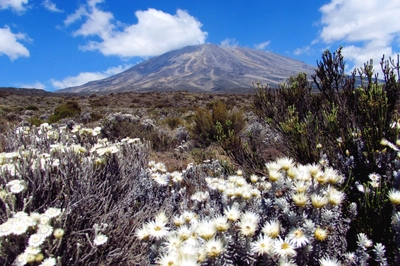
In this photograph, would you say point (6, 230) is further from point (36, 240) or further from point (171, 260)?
point (171, 260)

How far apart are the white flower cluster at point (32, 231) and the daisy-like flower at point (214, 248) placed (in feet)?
2.78

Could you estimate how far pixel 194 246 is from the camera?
1402 millimetres

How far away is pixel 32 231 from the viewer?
1595 mm

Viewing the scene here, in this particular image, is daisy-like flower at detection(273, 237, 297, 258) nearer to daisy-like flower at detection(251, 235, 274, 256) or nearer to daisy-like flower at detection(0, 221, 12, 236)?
daisy-like flower at detection(251, 235, 274, 256)

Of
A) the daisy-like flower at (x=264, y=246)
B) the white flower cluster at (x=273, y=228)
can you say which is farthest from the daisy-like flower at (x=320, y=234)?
the daisy-like flower at (x=264, y=246)

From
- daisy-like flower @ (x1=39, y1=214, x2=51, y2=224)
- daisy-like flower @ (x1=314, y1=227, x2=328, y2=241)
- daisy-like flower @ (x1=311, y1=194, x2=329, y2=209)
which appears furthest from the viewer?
daisy-like flower @ (x1=39, y1=214, x2=51, y2=224)

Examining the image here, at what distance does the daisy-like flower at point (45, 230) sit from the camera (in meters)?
1.50

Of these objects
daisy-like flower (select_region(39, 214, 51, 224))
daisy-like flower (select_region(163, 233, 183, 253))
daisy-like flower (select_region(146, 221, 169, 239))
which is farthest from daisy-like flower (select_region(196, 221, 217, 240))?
A: daisy-like flower (select_region(39, 214, 51, 224))

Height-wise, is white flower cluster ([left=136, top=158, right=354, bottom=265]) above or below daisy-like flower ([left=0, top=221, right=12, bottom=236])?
below

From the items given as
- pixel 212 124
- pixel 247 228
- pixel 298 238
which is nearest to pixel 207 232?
pixel 247 228

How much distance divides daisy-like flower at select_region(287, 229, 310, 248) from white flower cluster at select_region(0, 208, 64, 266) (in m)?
1.27

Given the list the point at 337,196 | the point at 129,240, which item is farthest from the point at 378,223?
the point at 129,240

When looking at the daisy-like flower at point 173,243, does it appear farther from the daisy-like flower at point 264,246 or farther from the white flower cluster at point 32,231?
the white flower cluster at point 32,231

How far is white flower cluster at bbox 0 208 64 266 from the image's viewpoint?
140cm
